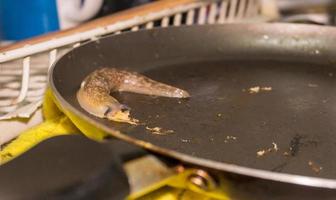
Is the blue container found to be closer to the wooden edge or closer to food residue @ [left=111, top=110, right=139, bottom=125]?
the wooden edge

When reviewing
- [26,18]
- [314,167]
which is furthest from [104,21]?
[314,167]

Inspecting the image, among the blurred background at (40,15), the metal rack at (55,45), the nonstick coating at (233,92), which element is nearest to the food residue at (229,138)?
the nonstick coating at (233,92)

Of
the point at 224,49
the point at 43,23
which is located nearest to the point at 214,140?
the point at 224,49

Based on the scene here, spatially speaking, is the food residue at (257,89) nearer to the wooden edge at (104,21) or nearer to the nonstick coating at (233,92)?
the nonstick coating at (233,92)

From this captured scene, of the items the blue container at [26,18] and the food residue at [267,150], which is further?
the blue container at [26,18]

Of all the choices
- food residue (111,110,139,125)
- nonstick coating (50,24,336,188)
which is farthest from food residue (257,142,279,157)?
food residue (111,110,139,125)

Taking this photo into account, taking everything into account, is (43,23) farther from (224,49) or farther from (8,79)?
(224,49)

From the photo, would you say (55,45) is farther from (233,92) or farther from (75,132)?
(233,92)
